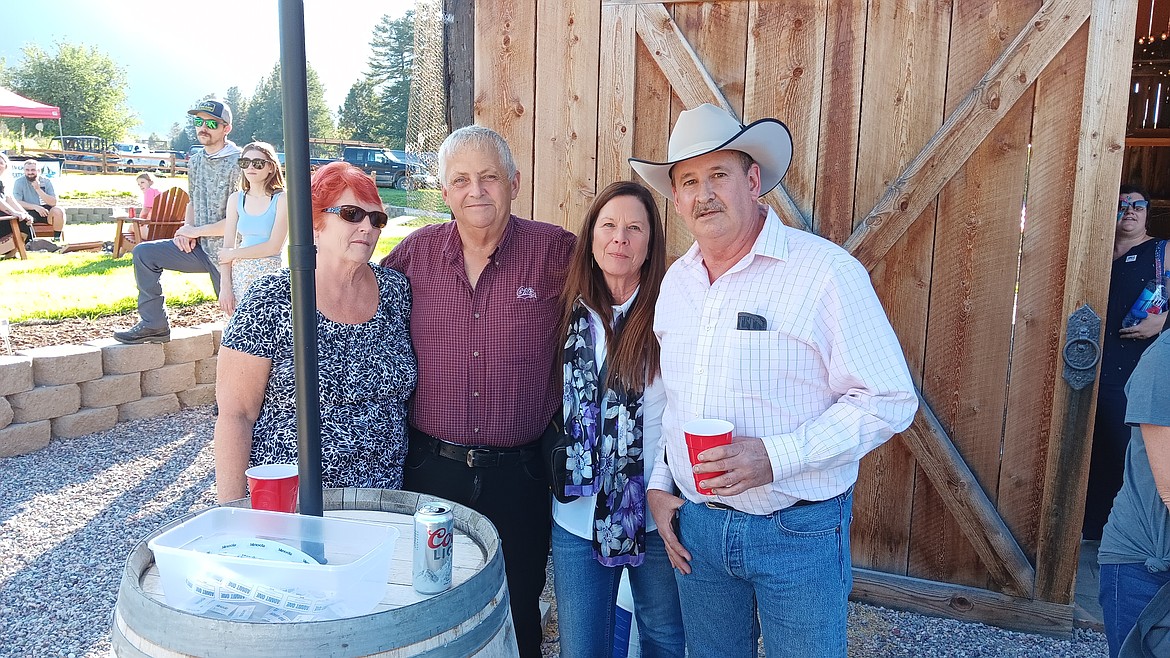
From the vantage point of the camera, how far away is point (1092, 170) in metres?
3.16

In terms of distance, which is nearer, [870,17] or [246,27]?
[246,27]

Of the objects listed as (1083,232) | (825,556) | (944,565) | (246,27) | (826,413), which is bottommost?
(944,565)

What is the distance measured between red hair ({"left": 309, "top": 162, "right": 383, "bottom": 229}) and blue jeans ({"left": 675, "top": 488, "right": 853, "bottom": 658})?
1.30 meters

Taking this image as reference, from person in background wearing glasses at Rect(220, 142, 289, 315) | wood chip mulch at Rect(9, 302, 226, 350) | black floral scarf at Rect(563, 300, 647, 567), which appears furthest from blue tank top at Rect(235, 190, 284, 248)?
black floral scarf at Rect(563, 300, 647, 567)

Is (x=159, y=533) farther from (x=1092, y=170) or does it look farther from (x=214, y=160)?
(x=214, y=160)

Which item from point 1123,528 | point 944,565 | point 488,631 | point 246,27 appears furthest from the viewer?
point 944,565

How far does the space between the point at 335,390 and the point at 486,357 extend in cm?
49

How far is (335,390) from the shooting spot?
7.49 feet

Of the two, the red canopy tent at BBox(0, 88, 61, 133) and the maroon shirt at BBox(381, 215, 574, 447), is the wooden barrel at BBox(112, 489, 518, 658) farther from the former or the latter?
the red canopy tent at BBox(0, 88, 61, 133)

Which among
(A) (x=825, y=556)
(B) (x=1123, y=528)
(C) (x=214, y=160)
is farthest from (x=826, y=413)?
(C) (x=214, y=160)

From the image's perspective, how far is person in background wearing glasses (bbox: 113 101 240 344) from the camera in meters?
6.22

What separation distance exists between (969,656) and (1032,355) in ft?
4.28

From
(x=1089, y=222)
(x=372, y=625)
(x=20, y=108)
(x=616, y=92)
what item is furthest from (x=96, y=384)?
(x=20, y=108)

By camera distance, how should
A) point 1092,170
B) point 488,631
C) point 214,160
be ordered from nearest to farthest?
point 488,631
point 1092,170
point 214,160
